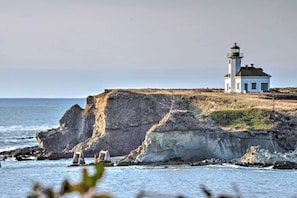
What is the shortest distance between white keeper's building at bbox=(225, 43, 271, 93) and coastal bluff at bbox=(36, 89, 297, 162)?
284cm

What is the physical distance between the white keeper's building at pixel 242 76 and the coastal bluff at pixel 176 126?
9.32 ft

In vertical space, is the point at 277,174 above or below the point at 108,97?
below

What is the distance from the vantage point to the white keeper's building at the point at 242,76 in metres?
67.3

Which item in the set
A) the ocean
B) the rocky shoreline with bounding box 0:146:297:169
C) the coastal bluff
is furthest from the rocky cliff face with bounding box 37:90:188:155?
the ocean

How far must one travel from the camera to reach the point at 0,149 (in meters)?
67.5

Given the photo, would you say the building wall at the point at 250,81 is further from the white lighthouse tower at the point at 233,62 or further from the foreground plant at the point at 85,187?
the foreground plant at the point at 85,187

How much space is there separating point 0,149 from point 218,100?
63.5ft

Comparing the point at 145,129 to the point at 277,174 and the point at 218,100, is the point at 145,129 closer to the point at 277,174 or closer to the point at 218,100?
the point at 218,100

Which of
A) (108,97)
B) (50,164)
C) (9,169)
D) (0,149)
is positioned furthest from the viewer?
(0,149)

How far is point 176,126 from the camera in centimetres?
5128

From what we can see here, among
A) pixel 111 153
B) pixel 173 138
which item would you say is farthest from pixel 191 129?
pixel 111 153

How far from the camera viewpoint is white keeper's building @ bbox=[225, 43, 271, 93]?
67.3 meters

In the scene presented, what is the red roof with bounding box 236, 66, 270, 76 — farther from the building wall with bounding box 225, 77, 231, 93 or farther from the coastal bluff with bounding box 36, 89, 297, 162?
the coastal bluff with bounding box 36, 89, 297, 162

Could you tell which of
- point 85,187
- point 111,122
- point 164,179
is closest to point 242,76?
point 111,122
